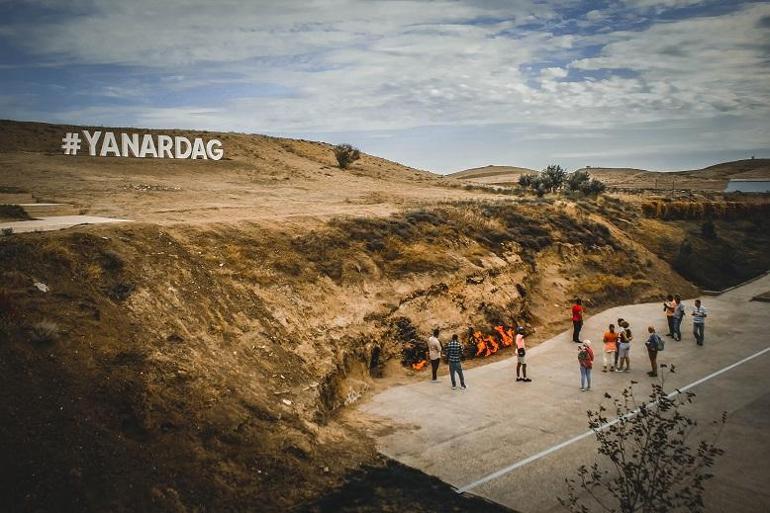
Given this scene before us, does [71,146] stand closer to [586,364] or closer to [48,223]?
[48,223]

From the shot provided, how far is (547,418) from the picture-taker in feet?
51.2

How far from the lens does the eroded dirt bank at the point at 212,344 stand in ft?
35.4

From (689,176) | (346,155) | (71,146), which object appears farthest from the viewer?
(689,176)

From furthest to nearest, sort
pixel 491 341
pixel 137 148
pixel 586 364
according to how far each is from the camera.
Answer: pixel 137 148, pixel 491 341, pixel 586 364

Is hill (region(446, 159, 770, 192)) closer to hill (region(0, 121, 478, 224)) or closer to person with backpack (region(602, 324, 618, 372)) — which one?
hill (region(0, 121, 478, 224))

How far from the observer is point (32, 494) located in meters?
9.51

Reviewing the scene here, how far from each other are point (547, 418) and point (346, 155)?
5197cm

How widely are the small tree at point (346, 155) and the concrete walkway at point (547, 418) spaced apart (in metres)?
43.8

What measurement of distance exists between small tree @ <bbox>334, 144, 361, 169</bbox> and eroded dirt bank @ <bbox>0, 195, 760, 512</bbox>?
38123 mm

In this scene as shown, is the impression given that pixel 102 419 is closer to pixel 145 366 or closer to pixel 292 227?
pixel 145 366

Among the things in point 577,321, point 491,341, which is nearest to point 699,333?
point 577,321

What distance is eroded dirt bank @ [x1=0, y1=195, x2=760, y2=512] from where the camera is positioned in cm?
1080

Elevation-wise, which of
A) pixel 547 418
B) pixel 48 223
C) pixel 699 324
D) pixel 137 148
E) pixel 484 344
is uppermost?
pixel 137 148

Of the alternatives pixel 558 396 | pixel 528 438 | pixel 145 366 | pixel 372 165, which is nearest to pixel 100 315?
pixel 145 366
